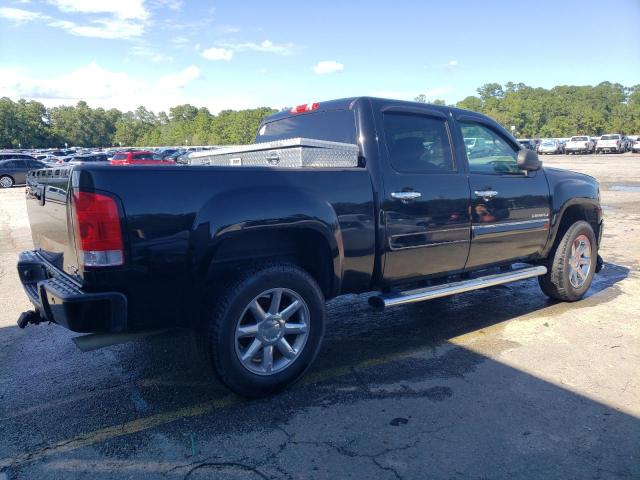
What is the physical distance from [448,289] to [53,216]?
297 cm

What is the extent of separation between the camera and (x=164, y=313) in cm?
311

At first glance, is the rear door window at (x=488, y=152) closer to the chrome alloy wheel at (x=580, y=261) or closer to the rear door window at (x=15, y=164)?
the chrome alloy wheel at (x=580, y=261)

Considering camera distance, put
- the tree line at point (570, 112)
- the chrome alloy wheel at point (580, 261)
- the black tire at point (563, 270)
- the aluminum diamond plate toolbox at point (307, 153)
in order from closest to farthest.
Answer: the aluminum diamond plate toolbox at point (307, 153)
the black tire at point (563, 270)
the chrome alloy wheel at point (580, 261)
the tree line at point (570, 112)

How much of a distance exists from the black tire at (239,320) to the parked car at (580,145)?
173ft

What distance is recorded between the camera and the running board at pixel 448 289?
3922 mm

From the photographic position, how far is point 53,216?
11.1 ft

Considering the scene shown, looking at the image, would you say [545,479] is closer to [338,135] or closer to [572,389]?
[572,389]

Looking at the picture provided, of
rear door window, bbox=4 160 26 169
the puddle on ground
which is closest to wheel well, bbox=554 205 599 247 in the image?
the puddle on ground

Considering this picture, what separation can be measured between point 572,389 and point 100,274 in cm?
310

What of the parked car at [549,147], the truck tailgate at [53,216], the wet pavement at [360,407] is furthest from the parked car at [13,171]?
the parked car at [549,147]

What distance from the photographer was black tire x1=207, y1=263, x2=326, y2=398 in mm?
3170

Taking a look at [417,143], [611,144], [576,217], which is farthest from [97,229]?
[611,144]

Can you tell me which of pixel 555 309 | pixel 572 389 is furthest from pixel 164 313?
pixel 555 309

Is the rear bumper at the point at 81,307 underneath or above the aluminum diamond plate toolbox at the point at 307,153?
underneath
